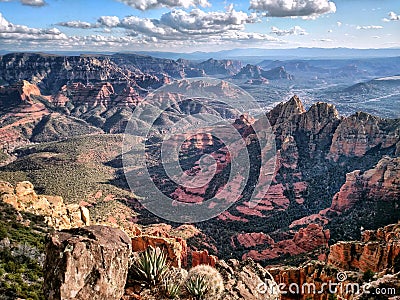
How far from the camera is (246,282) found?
12.7 meters

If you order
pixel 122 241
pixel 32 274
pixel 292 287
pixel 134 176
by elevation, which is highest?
pixel 122 241

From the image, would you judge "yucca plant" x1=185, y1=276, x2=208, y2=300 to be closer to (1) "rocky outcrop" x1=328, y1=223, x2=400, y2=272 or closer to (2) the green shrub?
(2) the green shrub

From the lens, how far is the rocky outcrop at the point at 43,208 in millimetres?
26406

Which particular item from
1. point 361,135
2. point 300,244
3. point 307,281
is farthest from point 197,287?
point 361,135

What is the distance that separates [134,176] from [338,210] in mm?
45981

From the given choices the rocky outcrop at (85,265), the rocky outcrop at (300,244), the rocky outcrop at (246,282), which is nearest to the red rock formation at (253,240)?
the rocky outcrop at (300,244)

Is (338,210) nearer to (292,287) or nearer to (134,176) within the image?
(292,287)

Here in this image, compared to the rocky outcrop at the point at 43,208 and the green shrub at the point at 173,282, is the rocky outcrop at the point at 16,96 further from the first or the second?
the green shrub at the point at 173,282

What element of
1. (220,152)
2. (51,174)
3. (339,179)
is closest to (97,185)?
(51,174)

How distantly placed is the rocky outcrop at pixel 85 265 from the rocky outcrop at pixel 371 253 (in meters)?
14.2

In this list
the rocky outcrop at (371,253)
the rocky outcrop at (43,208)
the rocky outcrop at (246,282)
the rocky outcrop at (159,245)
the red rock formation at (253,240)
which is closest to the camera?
the rocky outcrop at (246,282)

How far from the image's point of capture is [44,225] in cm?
2486

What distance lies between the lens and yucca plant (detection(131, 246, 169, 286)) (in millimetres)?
11203

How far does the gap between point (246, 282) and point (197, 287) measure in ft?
8.27
